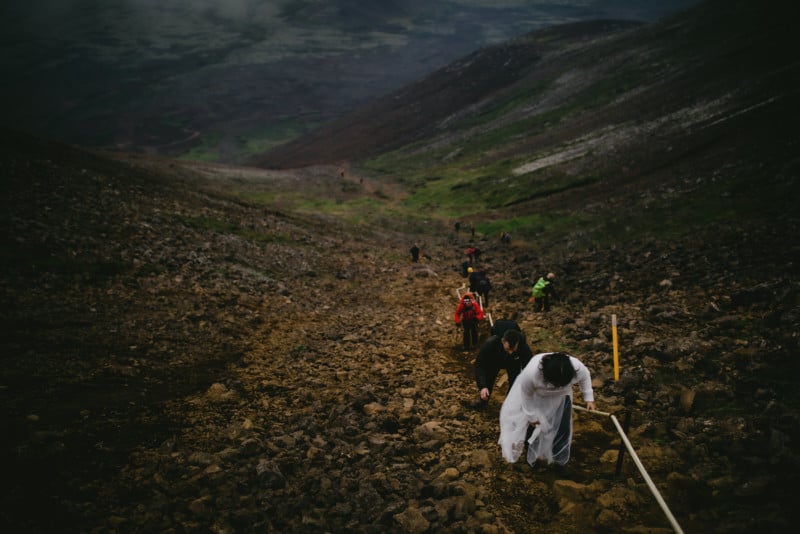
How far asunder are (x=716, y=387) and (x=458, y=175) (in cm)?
5015

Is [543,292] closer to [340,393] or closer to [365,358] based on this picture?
[365,358]

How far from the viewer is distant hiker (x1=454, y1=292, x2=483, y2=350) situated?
411 inches

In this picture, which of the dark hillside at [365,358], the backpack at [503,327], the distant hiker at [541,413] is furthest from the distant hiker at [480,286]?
the distant hiker at [541,413]

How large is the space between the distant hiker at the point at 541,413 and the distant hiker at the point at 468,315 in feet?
14.7

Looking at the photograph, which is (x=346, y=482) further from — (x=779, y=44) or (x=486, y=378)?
(x=779, y=44)

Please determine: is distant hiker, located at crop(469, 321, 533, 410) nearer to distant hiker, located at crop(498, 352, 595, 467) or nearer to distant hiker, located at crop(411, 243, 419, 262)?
distant hiker, located at crop(498, 352, 595, 467)

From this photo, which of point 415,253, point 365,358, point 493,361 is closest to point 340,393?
point 365,358

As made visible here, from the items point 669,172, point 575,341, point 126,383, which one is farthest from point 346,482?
point 669,172

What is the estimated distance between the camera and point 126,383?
7387 mm

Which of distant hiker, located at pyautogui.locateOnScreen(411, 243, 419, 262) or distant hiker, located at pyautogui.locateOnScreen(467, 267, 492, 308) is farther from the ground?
distant hiker, located at pyautogui.locateOnScreen(467, 267, 492, 308)

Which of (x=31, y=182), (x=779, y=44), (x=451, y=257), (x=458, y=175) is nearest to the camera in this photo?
(x=31, y=182)

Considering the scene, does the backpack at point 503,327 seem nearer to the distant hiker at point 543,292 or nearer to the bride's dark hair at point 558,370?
the bride's dark hair at point 558,370

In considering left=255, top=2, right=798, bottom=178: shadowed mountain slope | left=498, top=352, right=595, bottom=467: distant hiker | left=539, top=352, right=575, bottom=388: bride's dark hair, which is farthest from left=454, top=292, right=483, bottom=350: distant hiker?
left=255, top=2, right=798, bottom=178: shadowed mountain slope

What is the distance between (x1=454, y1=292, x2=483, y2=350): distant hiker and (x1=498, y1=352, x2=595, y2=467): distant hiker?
4482mm
